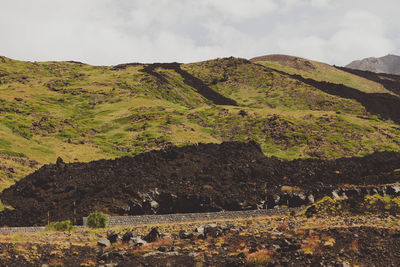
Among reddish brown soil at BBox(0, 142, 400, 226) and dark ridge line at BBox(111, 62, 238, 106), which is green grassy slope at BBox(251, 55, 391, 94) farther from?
reddish brown soil at BBox(0, 142, 400, 226)

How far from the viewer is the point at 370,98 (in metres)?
114

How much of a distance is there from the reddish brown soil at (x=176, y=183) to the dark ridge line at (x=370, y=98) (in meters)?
61.9

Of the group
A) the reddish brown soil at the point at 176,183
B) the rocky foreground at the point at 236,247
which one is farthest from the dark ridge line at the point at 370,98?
the rocky foreground at the point at 236,247

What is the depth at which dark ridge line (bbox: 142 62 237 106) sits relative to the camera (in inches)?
4760

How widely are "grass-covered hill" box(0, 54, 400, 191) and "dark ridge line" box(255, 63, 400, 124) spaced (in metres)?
0.63

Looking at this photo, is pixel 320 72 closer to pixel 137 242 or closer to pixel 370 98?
pixel 370 98

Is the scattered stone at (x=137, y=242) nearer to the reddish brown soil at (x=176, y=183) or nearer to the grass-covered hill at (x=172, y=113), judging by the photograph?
the reddish brown soil at (x=176, y=183)

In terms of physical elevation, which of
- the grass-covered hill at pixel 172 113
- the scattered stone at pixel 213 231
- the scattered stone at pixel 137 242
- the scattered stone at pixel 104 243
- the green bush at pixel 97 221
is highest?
the grass-covered hill at pixel 172 113

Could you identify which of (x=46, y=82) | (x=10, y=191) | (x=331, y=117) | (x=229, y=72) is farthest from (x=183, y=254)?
(x=229, y=72)

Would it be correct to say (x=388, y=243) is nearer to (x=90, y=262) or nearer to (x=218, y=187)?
(x=90, y=262)

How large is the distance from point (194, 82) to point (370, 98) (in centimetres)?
6093

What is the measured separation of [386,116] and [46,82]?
334 feet

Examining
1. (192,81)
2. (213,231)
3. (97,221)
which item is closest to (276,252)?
(213,231)

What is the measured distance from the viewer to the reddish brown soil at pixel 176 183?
110ft
